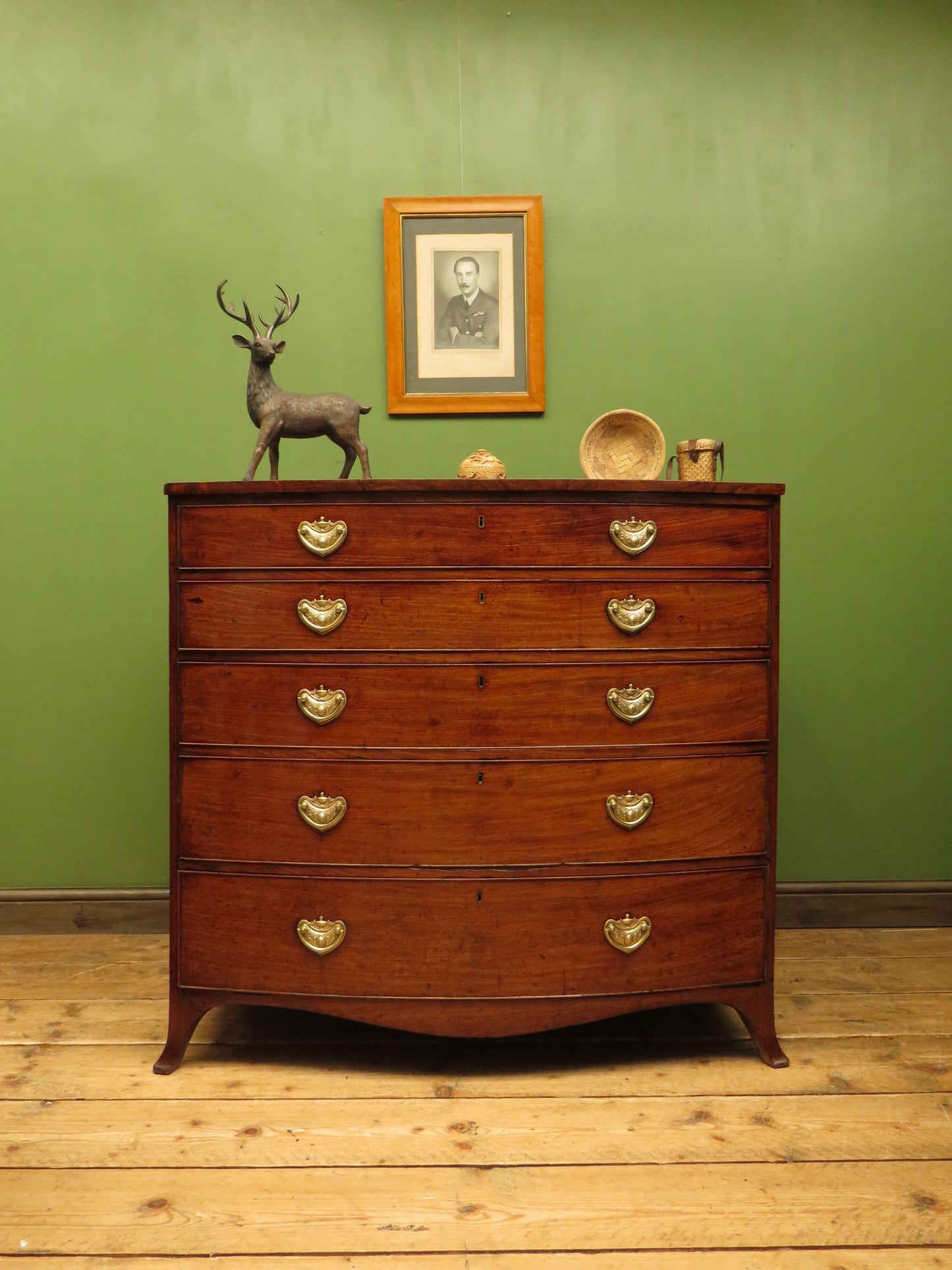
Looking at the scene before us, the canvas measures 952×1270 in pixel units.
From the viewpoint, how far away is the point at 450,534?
5.73ft

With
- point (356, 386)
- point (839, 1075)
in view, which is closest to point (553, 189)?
point (356, 386)

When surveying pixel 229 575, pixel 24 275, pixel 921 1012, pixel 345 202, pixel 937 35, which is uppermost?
pixel 937 35

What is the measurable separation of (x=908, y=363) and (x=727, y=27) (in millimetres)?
1062

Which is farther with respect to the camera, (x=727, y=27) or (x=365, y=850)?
(x=727, y=27)

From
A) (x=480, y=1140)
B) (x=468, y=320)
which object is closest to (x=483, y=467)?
(x=468, y=320)

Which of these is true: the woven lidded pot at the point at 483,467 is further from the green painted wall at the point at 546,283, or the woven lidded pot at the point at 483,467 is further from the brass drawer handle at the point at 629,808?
the brass drawer handle at the point at 629,808

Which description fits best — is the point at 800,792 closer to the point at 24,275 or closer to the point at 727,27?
the point at 727,27

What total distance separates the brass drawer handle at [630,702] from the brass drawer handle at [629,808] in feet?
0.50

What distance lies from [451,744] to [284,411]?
815 mm

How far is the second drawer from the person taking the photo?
5.78ft

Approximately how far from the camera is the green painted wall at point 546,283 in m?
2.45

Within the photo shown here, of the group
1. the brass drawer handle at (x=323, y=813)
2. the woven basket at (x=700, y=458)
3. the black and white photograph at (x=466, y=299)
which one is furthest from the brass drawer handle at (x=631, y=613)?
the black and white photograph at (x=466, y=299)

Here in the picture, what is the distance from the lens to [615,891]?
1785mm

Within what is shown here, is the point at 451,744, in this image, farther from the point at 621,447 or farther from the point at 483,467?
the point at 621,447
